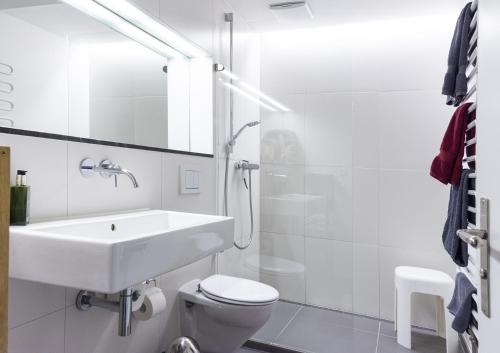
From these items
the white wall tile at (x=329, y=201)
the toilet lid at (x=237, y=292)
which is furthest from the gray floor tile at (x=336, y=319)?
the toilet lid at (x=237, y=292)

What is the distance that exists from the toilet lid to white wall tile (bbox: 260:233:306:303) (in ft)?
1.68

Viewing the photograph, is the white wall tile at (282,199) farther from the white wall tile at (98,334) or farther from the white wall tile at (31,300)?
the white wall tile at (31,300)

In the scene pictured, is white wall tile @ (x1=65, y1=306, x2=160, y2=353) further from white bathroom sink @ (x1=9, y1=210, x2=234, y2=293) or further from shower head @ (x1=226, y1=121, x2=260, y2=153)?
shower head @ (x1=226, y1=121, x2=260, y2=153)

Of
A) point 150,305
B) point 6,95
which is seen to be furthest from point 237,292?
point 6,95

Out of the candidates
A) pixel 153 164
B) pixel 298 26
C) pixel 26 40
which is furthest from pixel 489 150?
pixel 298 26

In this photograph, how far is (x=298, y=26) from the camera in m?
2.53

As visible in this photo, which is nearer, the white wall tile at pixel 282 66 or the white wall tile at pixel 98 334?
the white wall tile at pixel 98 334

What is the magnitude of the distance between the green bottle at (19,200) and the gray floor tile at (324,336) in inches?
67.2

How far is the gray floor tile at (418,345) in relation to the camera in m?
2.15

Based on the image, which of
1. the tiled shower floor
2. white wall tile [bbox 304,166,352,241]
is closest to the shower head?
white wall tile [bbox 304,166,352,241]

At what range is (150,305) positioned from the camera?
144 cm

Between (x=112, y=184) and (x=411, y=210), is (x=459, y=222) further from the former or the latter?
(x=112, y=184)

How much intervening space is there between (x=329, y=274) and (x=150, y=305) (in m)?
1.38

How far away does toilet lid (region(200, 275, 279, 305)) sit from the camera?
5.76ft
